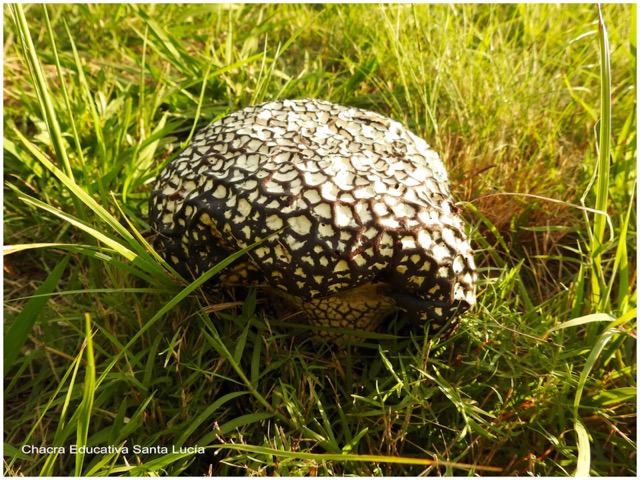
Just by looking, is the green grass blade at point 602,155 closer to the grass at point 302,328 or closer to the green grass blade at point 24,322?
the grass at point 302,328

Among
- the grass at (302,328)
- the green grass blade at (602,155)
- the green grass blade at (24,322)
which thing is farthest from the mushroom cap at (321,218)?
the green grass blade at (602,155)

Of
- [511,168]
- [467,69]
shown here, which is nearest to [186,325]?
[511,168]

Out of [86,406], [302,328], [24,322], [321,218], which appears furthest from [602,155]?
[24,322]

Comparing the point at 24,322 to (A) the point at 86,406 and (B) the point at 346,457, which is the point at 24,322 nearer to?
(A) the point at 86,406

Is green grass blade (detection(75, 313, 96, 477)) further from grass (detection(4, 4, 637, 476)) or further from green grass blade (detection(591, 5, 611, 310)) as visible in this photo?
green grass blade (detection(591, 5, 611, 310))

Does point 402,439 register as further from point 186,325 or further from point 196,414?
point 186,325

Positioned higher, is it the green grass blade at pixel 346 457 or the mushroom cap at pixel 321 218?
the mushroom cap at pixel 321 218
